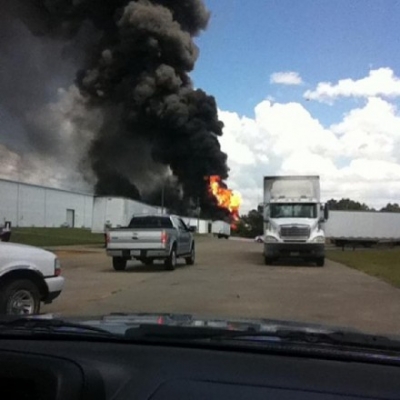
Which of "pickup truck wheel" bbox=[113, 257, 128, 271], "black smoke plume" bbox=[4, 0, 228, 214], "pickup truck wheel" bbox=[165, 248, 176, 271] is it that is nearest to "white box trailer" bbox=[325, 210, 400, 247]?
"black smoke plume" bbox=[4, 0, 228, 214]

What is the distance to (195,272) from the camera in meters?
19.5

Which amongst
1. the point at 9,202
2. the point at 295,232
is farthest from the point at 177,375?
the point at 9,202

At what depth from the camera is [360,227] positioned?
46625 millimetres

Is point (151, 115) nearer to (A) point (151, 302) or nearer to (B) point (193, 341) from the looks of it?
(A) point (151, 302)

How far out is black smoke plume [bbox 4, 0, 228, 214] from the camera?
192 feet

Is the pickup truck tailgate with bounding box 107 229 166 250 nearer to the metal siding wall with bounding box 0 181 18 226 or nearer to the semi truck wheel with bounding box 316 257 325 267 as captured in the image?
the semi truck wheel with bounding box 316 257 325 267

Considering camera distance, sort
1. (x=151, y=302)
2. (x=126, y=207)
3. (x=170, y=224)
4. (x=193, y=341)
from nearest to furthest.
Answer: (x=193, y=341)
(x=151, y=302)
(x=170, y=224)
(x=126, y=207)

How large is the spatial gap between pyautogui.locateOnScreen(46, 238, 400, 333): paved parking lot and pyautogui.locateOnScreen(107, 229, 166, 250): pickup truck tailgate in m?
0.76

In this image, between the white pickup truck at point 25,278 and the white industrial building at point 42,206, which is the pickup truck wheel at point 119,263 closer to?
the white pickup truck at point 25,278

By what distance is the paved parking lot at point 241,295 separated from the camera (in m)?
10.6

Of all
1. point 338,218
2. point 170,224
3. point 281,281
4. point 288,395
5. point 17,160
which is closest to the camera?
point 288,395

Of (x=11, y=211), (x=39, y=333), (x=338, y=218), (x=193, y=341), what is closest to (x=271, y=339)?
(x=193, y=341)

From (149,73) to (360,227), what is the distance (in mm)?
24233

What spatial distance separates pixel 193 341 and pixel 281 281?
1490 cm
